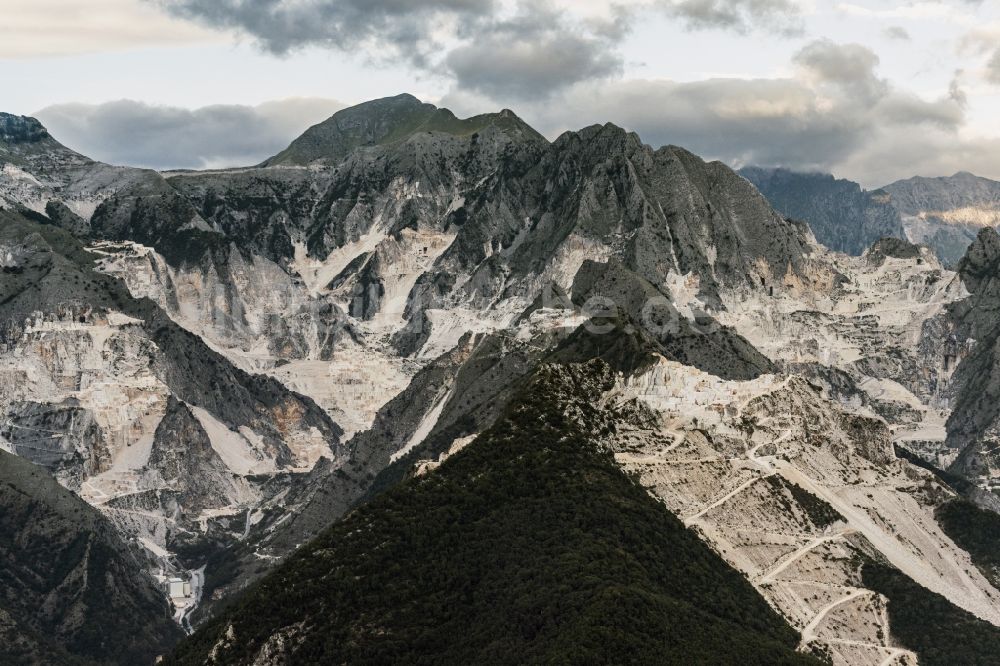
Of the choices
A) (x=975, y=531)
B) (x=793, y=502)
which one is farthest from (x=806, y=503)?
(x=975, y=531)

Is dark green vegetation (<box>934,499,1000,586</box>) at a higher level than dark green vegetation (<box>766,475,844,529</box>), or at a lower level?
lower

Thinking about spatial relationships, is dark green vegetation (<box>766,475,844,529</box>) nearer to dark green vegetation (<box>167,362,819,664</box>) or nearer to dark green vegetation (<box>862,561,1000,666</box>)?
dark green vegetation (<box>862,561,1000,666</box>)

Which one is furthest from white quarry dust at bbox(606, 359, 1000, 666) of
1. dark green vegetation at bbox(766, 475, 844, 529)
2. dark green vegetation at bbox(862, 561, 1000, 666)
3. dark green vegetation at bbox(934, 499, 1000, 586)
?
dark green vegetation at bbox(862, 561, 1000, 666)

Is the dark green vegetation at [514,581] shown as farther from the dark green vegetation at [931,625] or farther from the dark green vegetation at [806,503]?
the dark green vegetation at [806,503]

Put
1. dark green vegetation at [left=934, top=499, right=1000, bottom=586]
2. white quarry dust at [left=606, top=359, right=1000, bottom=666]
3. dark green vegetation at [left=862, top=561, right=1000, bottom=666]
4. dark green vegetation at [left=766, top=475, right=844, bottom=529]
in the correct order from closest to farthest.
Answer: dark green vegetation at [left=862, top=561, right=1000, bottom=666] < white quarry dust at [left=606, top=359, right=1000, bottom=666] < dark green vegetation at [left=766, top=475, right=844, bottom=529] < dark green vegetation at [left=934, top=499, right=1000, bottom=586]

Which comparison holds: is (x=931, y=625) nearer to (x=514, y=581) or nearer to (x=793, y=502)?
(x=793, y=502)

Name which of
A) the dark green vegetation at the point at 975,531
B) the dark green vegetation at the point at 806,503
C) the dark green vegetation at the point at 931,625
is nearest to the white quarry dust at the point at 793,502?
the dark green vegetation at the point at 806,503

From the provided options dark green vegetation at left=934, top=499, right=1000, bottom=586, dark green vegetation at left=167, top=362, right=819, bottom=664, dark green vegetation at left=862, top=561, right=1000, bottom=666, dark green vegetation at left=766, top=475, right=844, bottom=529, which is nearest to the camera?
dark green vegetation at left=167, top=362, right=819, bottom=664

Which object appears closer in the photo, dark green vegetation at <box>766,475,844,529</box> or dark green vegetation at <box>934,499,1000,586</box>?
dark green vegetation at <box>766,475,844,529</box>

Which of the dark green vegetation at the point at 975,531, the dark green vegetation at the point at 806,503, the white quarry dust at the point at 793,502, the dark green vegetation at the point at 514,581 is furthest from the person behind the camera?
the dark green vegetation at the point at 975,531
